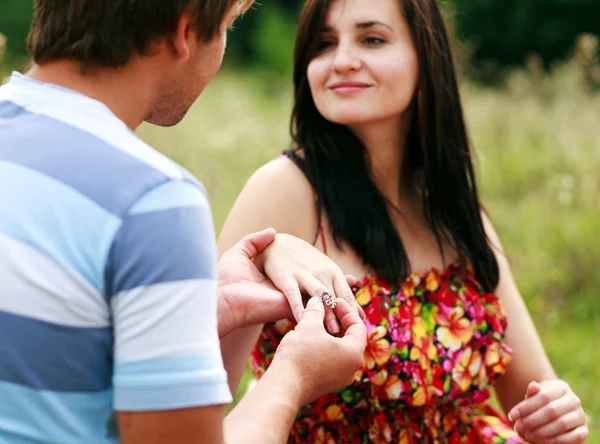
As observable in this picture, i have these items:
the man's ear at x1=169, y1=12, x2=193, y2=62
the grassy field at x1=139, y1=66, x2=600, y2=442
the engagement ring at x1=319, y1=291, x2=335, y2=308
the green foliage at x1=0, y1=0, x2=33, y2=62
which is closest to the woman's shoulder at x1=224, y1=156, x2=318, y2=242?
the engagement ring at x1=319, y1=291, x2=335, y2=308

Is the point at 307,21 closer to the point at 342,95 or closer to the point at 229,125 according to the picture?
the point at 342,95

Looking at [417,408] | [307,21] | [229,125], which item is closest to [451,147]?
[307,21]

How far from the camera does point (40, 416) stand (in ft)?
3.48

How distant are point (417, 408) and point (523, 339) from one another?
421mm

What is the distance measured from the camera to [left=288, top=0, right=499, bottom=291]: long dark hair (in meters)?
2.27

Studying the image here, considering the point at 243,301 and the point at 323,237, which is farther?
the point at 323,237

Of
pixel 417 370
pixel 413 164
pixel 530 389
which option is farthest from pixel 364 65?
pixel 530 389

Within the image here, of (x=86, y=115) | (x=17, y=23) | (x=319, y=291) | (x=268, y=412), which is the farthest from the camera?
(x=17, y=23)

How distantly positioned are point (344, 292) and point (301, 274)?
9 cm

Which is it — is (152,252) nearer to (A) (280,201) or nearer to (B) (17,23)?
(A) (280,201)

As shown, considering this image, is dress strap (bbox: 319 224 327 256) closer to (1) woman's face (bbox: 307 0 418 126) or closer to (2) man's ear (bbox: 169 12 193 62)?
(1) woman's face (bbox: 307 0 418 126)

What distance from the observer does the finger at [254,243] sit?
5.48ft

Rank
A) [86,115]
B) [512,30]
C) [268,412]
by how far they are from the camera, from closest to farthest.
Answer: [86,115] < [268,412] < [512,30]

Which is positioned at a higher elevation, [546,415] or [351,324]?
[351,324]
